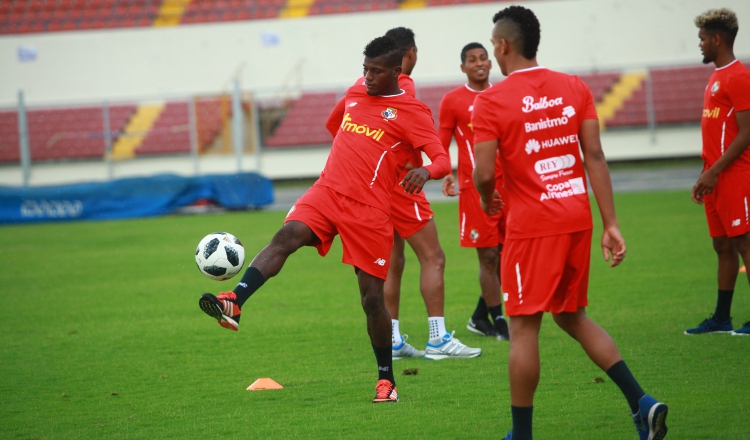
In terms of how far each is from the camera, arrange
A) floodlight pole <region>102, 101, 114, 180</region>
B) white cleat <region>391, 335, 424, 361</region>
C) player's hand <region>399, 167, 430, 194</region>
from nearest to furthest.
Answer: player's hand <region>399, 167, 430, 194</region>, white cleat <region>391, 335, 424, 361</region>, floodlight pole <region>102, 101, 114, 180</region>

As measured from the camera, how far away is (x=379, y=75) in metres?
5.53

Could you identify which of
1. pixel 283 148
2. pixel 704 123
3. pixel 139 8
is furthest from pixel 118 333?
pixel 139 8

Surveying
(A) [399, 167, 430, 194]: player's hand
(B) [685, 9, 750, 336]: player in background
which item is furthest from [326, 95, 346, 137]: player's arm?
(B) [685, 9, 750, 336]: player in background

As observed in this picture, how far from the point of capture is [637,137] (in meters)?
25.2

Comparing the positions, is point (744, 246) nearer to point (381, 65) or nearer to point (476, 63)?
point (476, 63)

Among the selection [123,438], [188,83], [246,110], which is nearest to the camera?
[123,438]

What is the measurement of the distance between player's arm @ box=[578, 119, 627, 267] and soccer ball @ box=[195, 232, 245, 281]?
7.67ft

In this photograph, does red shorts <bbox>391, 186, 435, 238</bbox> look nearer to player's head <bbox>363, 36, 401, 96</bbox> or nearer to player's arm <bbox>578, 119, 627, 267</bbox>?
player's head <bbox>363, 36, 401, 96</bbox>

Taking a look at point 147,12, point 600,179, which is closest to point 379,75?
point 600,179

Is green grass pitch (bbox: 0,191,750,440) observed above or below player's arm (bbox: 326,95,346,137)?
A: below

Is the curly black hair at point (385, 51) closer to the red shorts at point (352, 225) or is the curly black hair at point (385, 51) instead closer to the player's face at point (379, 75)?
the player's face at point (379, 75)

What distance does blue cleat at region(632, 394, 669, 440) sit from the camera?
3.99 m

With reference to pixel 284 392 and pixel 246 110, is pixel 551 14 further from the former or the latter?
pixel 284 392

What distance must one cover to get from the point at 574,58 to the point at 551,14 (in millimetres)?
1591
